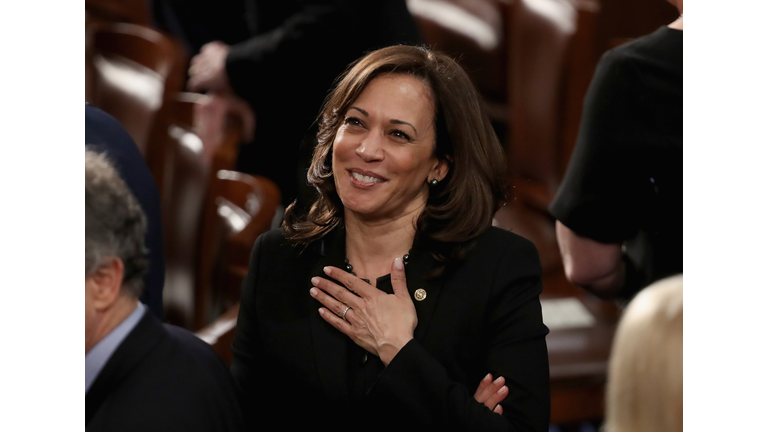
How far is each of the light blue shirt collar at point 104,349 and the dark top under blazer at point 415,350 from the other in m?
0.29

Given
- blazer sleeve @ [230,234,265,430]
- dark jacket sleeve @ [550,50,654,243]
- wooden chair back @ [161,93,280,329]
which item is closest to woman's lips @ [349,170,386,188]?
blazer sleeve @ [230,234,265,430]

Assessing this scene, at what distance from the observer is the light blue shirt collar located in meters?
1.00

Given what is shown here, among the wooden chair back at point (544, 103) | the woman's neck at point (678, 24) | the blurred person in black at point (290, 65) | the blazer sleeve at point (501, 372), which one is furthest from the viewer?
the wooden chair back at point (544, 103)

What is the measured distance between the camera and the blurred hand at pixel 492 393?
3.82ft

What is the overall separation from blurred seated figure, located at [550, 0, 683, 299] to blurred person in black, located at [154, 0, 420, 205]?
0.39 meters

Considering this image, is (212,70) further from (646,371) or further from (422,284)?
(646,371)

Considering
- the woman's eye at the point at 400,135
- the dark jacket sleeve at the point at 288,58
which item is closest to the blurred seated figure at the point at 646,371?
the woman's eye at the point at 400,135

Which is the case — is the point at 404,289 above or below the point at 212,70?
below

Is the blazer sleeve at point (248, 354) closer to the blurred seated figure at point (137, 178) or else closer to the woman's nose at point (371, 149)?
the blurred seated figure at point (137, 178)

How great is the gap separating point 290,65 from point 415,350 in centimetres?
→ 82

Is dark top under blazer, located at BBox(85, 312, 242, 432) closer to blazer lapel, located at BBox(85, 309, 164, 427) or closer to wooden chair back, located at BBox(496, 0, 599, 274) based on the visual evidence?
blazer lapel, located at BBox(85, 309, 164, 427)

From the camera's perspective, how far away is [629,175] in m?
1.47

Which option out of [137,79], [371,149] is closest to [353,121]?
[371,149]
